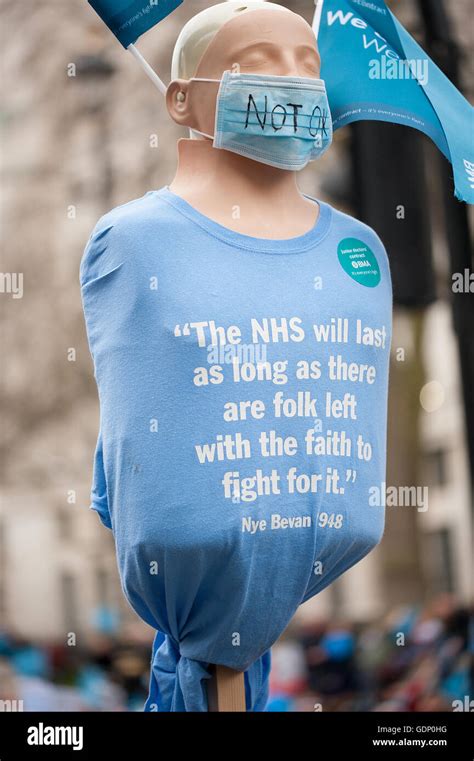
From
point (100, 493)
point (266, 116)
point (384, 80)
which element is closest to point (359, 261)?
point (266, 116)

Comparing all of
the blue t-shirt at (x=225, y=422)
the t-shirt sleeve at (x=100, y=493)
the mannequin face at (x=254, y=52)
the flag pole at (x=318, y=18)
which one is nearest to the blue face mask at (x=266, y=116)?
the mannequin face at (x=254, y=52)

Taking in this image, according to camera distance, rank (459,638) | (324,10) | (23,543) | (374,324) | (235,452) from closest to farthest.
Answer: (235,452) → (374,324) → (324,10) → (459,638) → (23,543)

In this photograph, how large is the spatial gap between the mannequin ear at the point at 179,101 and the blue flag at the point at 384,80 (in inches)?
16.5

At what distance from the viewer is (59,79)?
9.53 m

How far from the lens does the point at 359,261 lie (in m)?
3.26

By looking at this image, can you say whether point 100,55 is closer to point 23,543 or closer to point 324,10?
point 23,543

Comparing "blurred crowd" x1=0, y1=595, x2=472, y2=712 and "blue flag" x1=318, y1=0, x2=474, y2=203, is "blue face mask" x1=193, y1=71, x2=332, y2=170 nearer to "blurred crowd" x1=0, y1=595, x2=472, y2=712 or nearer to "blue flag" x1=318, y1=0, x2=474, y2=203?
"blue flag" x1=318, y1=0, x2=474, y2=203

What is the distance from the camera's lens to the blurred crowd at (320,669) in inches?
259

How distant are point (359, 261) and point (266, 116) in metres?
0.40

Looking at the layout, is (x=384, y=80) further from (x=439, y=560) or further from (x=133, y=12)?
(x=439, y=560)

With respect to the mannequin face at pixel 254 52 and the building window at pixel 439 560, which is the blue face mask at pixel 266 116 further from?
the building window at pixel 439 560

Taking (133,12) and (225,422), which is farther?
(133,12)
